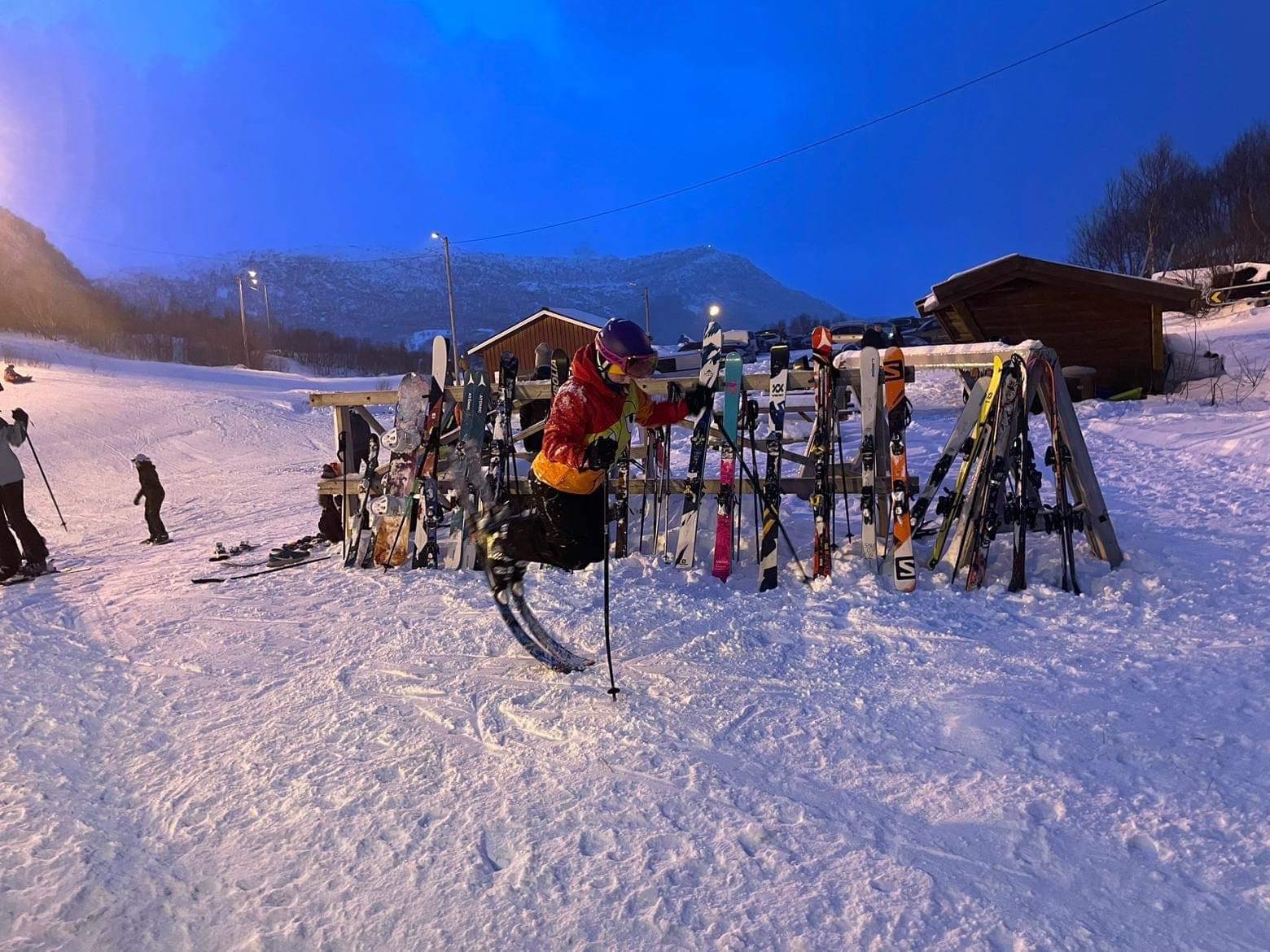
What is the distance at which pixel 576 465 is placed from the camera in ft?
13.8

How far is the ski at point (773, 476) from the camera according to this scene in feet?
17.8

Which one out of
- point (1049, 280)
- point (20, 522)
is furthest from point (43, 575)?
point (1049, 280)

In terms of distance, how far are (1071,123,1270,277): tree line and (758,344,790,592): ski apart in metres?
39.4

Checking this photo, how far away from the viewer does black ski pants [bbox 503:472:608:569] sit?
165 inches

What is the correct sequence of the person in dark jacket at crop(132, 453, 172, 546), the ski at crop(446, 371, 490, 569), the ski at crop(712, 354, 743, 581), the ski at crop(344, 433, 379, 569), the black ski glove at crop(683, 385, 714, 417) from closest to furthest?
1. the black ski glove at crop(683, 385, 714, 417)
2. the ski at crop(712, 354, 743, 581)
3. the ski at crop(446, 371, 490, 569)
4. the ski at crop(344, 433, 379, 569)
5. the person in dark jacket at crop(132, 453, 172, 546)

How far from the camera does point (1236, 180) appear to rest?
3897 cm

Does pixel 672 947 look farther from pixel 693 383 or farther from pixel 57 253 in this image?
pixel 57 253

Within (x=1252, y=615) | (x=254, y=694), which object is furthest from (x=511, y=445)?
(x=1252, y=615)

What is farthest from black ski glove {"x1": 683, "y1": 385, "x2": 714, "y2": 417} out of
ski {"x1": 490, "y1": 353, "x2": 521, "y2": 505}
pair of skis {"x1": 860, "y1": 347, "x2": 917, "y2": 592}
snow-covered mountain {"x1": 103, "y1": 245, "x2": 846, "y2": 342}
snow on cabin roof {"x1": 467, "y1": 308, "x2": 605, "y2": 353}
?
snow-covered mountain {"x1": 103, "y1": 245, "x2": 846, "y2": 342}

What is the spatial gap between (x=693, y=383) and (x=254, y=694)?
383cm

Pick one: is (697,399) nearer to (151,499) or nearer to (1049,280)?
(151,499)

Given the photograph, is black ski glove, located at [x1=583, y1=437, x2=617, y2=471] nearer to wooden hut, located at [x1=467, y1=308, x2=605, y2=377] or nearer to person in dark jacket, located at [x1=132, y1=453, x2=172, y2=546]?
person in dark jacket, located at [x1=132, y1=453, x2=172, y2=546]

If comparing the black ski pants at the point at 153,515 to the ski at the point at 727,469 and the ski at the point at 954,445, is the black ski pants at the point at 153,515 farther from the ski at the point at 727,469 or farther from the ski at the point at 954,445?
the ski at the point at 954,445

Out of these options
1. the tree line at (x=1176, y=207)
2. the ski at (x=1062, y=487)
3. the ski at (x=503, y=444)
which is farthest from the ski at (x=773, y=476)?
the tree line at (x=1176, y=207)
